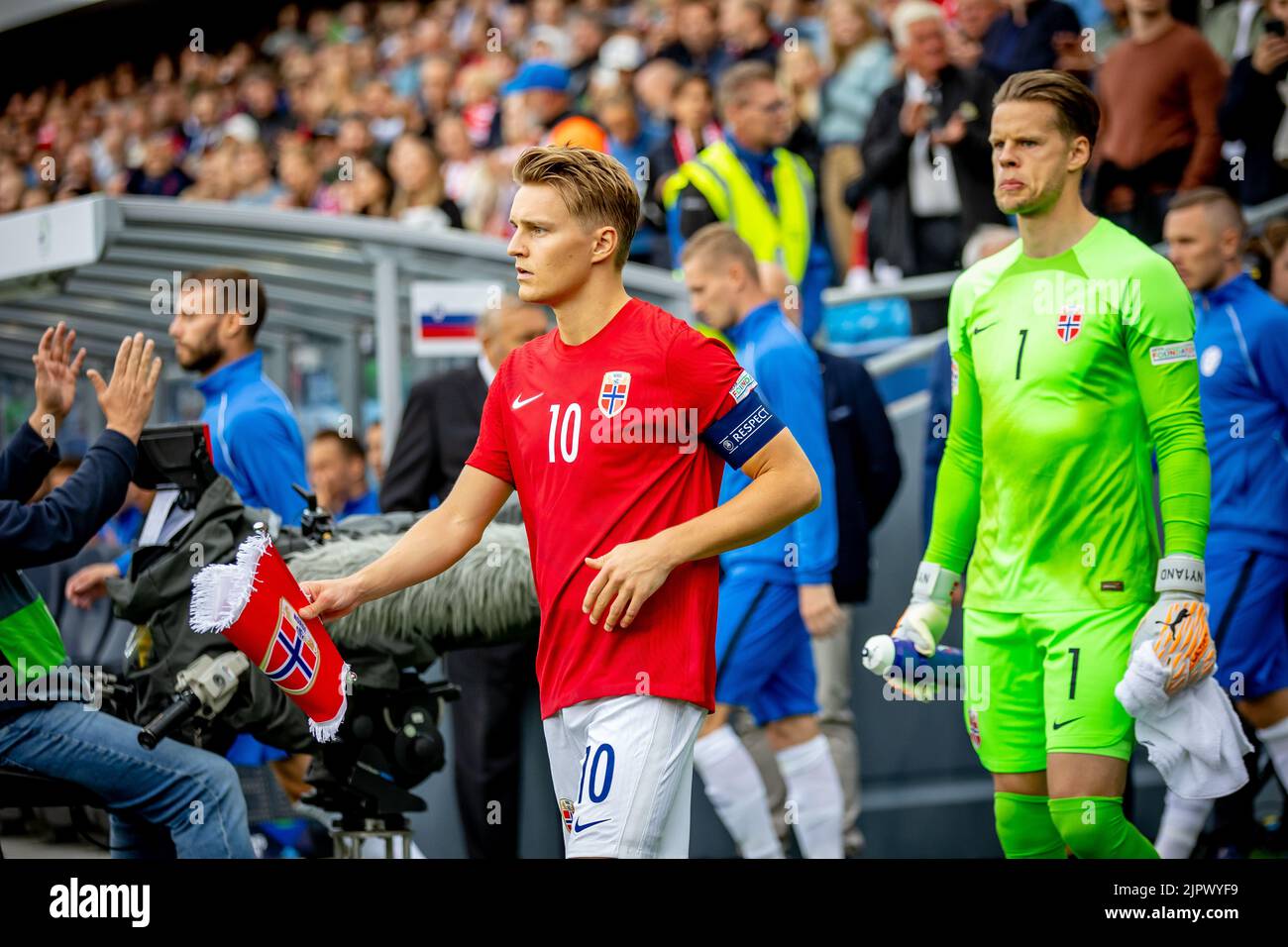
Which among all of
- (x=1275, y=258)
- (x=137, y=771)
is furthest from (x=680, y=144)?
(x=137, y=771)

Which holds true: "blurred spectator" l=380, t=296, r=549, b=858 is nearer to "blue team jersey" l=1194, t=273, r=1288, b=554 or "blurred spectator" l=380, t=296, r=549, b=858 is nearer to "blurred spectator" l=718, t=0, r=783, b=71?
"blue team jersey" l=1194, t=273, r=1288, b=554

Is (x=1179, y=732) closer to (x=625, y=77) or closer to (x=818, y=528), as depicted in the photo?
(x=818, y=528)

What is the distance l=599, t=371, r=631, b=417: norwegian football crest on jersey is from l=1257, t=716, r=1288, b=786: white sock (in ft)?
9.83

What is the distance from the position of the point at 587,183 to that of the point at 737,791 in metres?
2.70

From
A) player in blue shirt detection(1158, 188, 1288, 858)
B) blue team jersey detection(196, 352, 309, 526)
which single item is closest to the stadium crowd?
player in blue shirt detection(1158, 188, 1288, 858)

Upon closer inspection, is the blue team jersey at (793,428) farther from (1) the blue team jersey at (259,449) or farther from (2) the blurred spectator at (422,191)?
(2) the blurred spectator at (422,191)

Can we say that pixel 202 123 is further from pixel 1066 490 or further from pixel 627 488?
pixel 627 488

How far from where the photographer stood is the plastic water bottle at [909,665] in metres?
4.19

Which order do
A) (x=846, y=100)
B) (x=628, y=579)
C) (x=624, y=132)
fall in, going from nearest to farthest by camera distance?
(x=628, y=579) → (x=624, y=132) → (x=846, y=100)

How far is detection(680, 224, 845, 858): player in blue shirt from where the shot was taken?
5.50 meters

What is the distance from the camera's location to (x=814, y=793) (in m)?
5.73

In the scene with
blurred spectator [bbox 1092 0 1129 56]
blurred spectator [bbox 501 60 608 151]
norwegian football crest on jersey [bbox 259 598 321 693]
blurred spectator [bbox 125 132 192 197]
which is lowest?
norwegian football crest on jersey [bbox 259 598 321 693]
